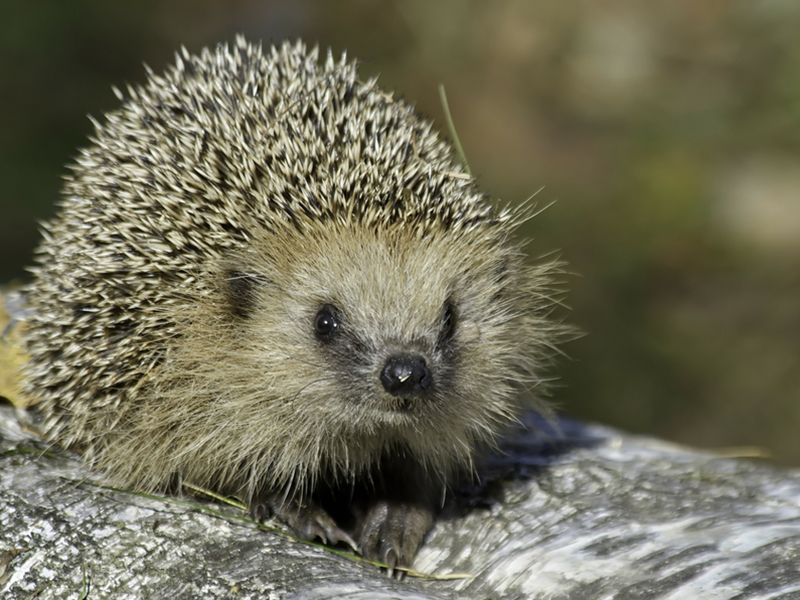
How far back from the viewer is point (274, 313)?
2.41 m

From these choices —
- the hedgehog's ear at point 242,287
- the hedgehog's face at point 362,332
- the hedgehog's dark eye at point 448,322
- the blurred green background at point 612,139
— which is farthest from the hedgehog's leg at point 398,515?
the blurred green background at point 612,139

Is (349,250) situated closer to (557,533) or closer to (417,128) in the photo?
(417,128)

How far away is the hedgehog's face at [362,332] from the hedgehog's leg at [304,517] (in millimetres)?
201

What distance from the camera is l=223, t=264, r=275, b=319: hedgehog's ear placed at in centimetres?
235

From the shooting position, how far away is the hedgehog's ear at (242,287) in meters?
2.35

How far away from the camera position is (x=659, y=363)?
5.55 metres

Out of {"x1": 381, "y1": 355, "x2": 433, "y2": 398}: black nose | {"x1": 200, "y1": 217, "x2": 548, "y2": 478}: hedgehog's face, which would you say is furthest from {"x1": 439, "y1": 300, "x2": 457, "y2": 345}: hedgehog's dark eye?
{"x1": 381, "y1": 355, "x2": 433, "y2": 398}: black nose

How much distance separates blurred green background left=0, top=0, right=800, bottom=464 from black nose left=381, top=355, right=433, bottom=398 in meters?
3.02

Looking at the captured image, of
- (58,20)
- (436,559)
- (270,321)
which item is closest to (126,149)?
(270,321)

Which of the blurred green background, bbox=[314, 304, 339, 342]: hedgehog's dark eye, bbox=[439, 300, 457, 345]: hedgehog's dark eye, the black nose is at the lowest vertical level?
the black nose

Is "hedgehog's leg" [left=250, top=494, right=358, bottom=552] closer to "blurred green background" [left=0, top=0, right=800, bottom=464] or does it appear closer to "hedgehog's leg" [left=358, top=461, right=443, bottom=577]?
"hedgehog's leg" [left=358, top=461, right=443, bottom=577]

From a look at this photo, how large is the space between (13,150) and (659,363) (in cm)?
464

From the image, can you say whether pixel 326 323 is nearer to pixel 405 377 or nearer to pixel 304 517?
pixel 405 377

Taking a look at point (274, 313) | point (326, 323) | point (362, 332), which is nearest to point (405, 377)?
point (362, 332)
